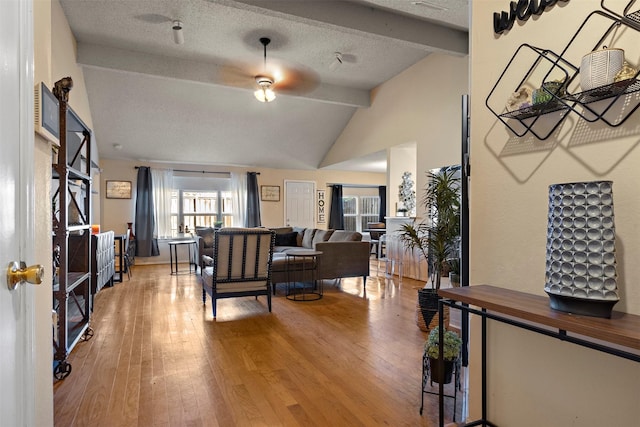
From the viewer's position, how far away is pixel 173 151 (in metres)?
7.71

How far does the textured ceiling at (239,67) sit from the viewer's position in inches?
157

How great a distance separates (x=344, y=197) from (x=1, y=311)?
9.71m

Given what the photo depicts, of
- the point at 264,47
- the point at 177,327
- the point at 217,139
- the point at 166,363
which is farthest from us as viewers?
the point at 217,139

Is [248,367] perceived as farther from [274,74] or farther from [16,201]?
[274,74]

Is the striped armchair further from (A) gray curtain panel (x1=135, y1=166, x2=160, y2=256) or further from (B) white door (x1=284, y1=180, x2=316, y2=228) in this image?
(B) white door (x1=284, y1=180, x2=316, y2=228)

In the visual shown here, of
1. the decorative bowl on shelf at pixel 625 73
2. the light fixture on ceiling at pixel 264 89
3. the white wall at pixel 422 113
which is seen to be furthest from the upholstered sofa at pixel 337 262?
the decorative bowl on shelf at pixel 625 73

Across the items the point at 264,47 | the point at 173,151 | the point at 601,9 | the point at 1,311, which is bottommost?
the point at 1,311

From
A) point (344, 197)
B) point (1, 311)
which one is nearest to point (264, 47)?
point (1, 311)

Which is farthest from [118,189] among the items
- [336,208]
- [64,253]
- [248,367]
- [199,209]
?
[248,367]

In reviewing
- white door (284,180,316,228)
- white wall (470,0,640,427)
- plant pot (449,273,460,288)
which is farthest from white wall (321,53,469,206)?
white wall (470,0,640,427)

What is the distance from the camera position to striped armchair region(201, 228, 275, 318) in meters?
3.81

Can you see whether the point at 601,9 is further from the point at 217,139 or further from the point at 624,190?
the point at 217,139

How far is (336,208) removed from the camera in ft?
32.2

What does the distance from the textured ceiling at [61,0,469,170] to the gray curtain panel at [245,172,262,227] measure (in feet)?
1.40
